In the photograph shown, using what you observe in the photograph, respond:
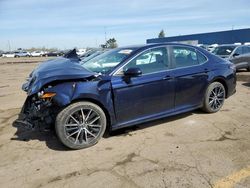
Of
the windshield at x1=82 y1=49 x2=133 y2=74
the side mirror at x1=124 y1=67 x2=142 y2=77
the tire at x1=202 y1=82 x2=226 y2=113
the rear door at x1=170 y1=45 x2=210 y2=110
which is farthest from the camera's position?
the tire at x1=202 y1=82 x2=226 y2=113

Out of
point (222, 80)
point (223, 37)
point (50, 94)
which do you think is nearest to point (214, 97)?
point (222, 80)

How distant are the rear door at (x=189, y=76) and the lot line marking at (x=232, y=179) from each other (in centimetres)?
213

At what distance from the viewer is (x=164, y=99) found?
5480mm

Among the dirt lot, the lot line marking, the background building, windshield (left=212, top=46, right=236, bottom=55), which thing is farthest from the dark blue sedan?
the background building

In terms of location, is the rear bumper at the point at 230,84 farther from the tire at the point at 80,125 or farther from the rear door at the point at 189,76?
the tire at the point at 80,125

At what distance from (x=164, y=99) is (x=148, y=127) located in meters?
0.67

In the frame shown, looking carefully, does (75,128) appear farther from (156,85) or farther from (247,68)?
(247,68)

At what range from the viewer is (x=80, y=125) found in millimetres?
4750

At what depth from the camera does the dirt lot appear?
3697 millimetres

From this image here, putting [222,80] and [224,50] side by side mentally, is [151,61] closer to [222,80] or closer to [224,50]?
[222,80]

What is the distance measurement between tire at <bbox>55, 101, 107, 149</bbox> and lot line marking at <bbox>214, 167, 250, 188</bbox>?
84.1 inches

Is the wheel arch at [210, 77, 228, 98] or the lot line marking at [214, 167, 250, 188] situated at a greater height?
the wheel arch at [210, 77, 228, 98]

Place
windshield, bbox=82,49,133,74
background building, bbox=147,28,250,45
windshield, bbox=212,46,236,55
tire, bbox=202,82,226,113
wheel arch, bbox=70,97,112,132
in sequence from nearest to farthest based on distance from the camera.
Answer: wheel arch, bbox=70,97,112,132, windshield, bbox=82,49,133,74, tire, bbox=202,82,226,113, windshield, bbox=212,46,236,55, background building, bbox=147,28,250,45

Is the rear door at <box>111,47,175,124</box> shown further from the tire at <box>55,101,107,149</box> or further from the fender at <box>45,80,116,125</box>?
the tire at <box>55,101,107,149</box>
